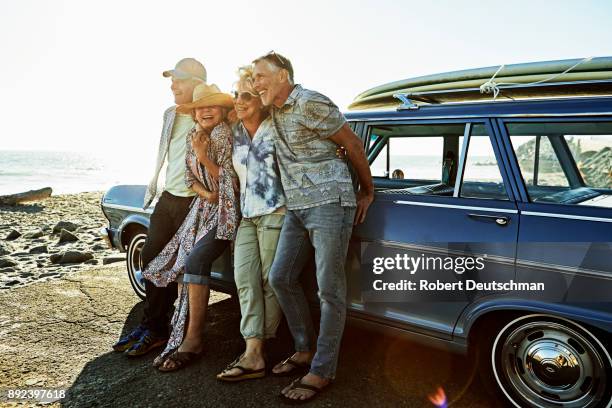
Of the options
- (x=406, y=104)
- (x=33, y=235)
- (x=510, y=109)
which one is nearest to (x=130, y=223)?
(x=406, y=104)

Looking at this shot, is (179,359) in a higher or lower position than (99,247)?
higher

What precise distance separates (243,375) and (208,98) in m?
1.93

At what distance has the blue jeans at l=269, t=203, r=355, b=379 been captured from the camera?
110 inches

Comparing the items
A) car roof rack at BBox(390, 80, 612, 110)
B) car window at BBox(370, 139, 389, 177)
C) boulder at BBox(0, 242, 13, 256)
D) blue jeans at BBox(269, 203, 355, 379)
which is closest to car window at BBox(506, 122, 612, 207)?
car roof rack at BBox(390, 80, 612, 110)

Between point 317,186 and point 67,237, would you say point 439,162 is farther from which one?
point 67,237

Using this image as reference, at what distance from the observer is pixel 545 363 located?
8.48ft

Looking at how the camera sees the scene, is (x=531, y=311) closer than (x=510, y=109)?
Yes

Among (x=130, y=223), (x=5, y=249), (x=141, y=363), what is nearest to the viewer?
(x=141, y=363)

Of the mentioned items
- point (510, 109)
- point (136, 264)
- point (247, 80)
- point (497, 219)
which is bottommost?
point (136, 264)

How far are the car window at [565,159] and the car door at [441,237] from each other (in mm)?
219

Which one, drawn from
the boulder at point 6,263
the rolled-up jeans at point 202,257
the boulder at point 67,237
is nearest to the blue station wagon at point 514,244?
the rolled-up jeans at point 202,257

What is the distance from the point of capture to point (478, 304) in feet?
8.86

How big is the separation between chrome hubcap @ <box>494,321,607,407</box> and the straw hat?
2399mm

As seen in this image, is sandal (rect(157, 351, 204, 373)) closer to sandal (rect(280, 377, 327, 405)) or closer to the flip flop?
the flip flop
